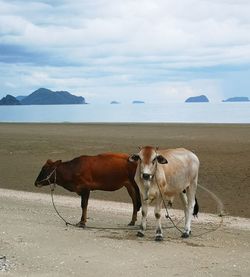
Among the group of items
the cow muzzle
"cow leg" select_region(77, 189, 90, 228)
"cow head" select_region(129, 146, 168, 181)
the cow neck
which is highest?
"cow head" select_region(129, 146, 168, 181)

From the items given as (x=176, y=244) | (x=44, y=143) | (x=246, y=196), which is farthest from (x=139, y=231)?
(x=44, y=143)

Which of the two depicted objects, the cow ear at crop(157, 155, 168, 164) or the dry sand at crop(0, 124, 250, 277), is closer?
the dry sand at crop(0, 124, 250, 277)

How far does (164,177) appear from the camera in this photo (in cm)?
1250

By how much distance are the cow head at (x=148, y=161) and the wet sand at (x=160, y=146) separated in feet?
19.7

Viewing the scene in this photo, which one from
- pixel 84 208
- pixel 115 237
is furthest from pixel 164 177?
pixel 84 208

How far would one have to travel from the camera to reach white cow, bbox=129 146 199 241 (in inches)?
476

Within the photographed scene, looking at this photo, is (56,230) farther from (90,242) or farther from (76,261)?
(76,261)

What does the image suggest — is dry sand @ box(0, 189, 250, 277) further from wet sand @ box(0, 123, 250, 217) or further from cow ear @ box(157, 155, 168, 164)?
wet sand @ box(0, 123, 250, 217)

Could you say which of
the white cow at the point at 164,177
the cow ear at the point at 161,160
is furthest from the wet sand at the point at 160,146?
the cow ear at the point at 161,160

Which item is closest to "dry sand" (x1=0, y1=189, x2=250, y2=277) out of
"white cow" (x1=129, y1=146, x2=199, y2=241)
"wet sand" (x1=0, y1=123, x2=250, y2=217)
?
"white cow" (x1=129, y1=146, x2=199, y2=241)

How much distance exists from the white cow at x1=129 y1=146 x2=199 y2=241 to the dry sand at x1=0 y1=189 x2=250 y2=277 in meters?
0.66

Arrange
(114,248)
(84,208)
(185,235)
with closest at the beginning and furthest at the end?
(114,248)
(185,235)
(84,208)

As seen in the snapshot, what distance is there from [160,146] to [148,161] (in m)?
24.3

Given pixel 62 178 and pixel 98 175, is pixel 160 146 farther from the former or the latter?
pixel 98 175
